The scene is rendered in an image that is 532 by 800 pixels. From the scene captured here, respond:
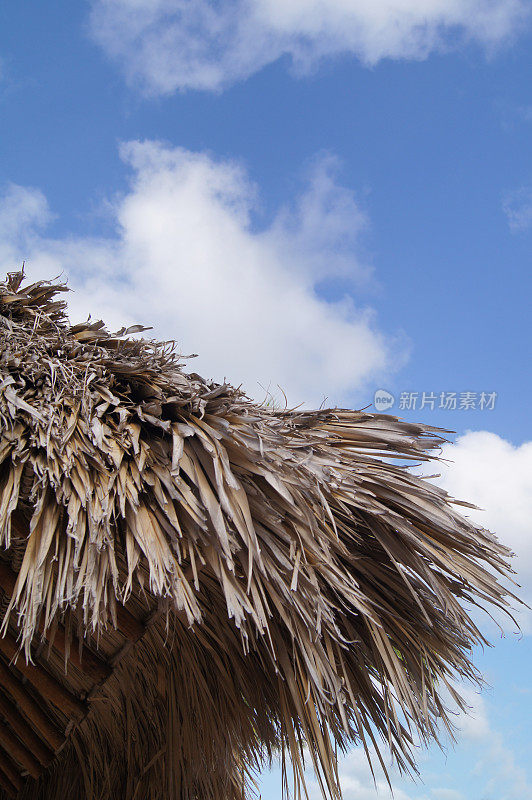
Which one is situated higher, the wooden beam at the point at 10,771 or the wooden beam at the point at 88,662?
the wooden beam at the point at 88,662

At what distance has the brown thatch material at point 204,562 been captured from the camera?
140 cm

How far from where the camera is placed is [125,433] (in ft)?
4.86

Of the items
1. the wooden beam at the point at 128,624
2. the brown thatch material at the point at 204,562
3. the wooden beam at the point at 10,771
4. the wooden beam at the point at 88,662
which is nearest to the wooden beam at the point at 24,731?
the brown thatch material at the point at 204,562

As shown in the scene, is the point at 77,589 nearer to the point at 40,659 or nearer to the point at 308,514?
the point at 308,514

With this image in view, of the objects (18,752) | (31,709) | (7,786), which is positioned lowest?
(7,786)

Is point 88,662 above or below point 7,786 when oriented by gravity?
above

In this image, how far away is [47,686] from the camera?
6.67 ft

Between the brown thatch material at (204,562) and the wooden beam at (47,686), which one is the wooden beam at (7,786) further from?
the wooden beam at (47,686)

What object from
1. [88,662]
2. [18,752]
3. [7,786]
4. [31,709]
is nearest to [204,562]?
[88,662]

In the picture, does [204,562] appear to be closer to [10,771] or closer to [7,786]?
[10,771]

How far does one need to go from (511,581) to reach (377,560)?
0.36 m

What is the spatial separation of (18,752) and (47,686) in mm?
419

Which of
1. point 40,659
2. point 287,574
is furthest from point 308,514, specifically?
point 40,659

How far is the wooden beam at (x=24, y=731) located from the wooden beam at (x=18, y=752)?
0.07ft
